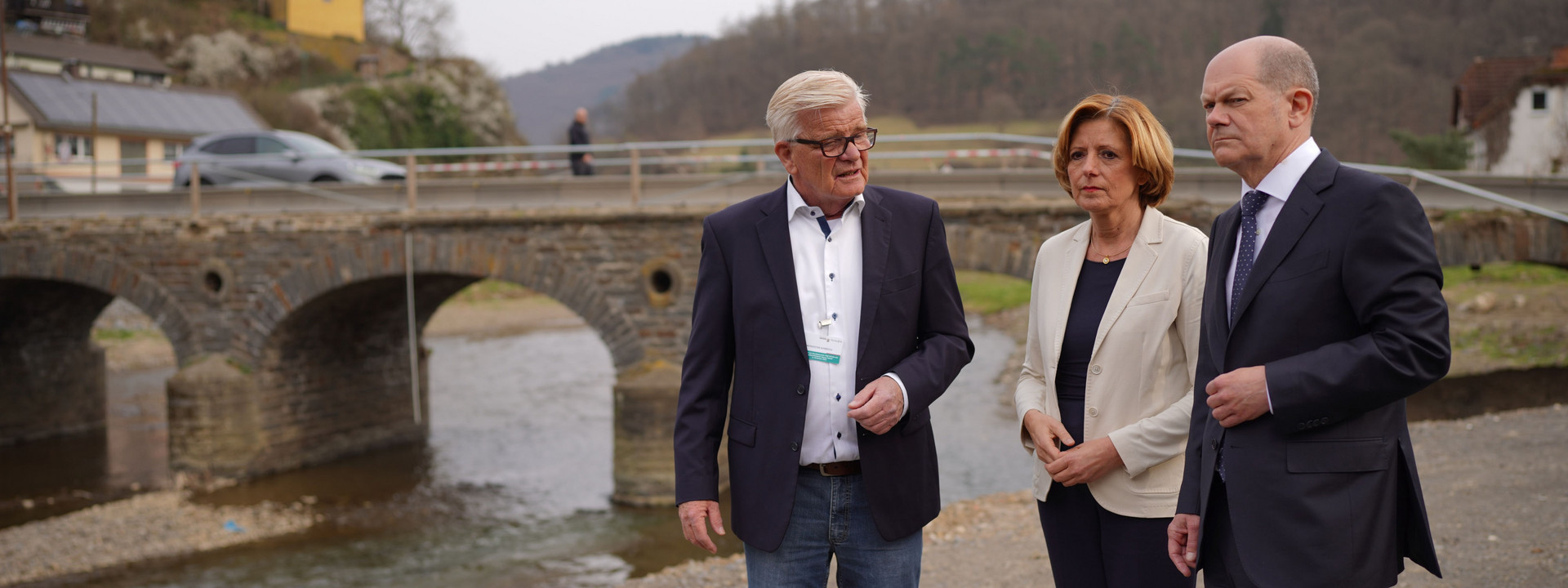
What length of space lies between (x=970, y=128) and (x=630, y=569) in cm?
4329

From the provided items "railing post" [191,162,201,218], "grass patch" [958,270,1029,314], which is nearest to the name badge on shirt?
"railing post" [191,162,201,218]

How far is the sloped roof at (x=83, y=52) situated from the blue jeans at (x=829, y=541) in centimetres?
4594

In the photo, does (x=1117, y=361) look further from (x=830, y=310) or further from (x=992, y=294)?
(x=992, y=294)

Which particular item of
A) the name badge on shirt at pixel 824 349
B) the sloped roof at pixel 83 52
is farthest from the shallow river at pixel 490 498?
the sloped roof at pixel 83 52

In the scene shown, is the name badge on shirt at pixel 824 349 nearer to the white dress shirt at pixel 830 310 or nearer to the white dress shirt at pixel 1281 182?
the white dress shirt at pixel 830 310

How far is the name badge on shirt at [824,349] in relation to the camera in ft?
8.20

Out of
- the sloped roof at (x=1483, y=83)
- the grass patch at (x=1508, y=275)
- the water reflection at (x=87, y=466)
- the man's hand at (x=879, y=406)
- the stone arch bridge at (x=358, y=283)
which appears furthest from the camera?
the sloped roof at (x=1483, y=83)

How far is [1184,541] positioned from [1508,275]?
24.9 m

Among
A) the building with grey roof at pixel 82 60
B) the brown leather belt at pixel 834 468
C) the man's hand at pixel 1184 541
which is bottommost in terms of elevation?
the man's hand at pixel 1184 541

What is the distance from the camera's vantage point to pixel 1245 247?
220 cm

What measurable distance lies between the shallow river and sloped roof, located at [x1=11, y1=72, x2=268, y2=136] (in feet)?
53.2

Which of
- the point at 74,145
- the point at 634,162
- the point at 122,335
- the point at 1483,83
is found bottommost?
the point at 122,335

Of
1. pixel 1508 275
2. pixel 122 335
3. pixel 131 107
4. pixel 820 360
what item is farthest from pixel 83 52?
pixel 820 360

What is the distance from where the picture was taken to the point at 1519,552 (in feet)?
17.1
